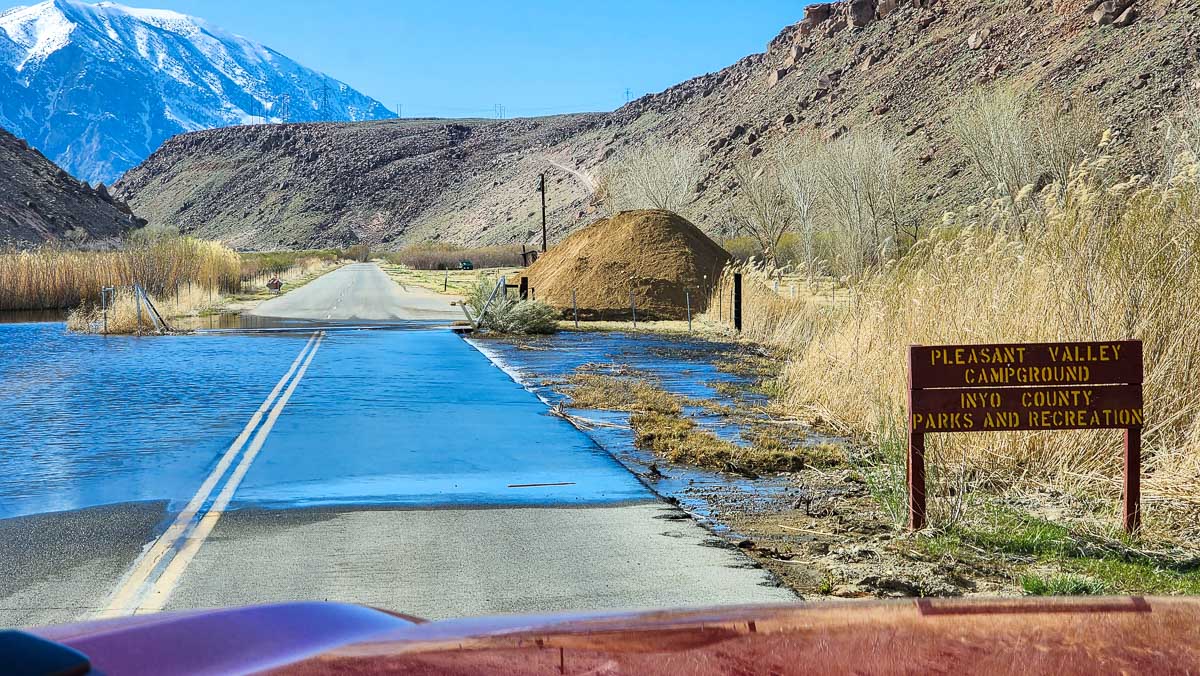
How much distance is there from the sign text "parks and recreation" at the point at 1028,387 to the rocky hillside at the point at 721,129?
149 ft

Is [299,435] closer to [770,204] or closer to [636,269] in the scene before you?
[636,269]

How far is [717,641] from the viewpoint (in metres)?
2.12

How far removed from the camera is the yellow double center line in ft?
21.0

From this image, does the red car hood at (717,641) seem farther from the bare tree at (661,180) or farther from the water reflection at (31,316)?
the bare tree at (661,180)

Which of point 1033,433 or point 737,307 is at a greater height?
point 737,307

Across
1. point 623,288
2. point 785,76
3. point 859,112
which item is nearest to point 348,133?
point 785,76

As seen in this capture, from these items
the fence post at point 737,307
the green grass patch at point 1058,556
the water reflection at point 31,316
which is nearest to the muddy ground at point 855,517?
the green grass patch at point 1058,556

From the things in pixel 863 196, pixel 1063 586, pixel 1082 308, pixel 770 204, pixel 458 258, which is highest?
pixel 770 204

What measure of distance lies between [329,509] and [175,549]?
1.46 m

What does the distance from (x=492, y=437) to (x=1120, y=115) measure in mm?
59192

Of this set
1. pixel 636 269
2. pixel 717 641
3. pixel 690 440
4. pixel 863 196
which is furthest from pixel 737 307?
pixel 863 196

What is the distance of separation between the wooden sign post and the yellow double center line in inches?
173

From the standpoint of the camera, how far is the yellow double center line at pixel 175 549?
6398 mm

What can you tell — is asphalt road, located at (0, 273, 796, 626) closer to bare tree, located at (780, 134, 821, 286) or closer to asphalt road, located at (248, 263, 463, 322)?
asphalt road, located at (248, 263, 463, 322)
